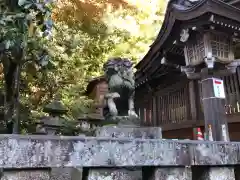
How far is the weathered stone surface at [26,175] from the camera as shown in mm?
1507

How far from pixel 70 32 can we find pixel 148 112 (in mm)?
5637

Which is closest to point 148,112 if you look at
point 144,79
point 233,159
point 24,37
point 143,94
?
point 143,94

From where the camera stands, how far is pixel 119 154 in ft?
5.66

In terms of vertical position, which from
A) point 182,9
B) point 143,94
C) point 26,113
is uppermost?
point 182,9

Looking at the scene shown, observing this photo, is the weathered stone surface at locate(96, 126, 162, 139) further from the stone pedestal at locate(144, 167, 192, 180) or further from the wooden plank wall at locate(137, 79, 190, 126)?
the wooden plank wall at locate(137, 79, 190, 126)

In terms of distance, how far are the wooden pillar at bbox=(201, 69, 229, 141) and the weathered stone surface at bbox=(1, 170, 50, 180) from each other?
19.0 feet

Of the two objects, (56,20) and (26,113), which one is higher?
(56,20)

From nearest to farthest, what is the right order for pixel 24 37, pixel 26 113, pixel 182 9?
1. pixel 24 37
2. pixel 182 9
3. pixel 26 113

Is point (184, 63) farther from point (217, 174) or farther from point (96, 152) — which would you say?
point (96, 152)

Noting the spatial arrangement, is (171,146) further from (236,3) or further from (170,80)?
(170,80)

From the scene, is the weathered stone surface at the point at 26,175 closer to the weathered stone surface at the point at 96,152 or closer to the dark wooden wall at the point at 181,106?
the weathered stone surface at the point at 96,152

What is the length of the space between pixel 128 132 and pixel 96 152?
2507mm

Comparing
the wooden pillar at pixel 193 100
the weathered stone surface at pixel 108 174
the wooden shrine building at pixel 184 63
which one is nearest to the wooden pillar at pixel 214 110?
the wooden shrine building at pixel 184 63

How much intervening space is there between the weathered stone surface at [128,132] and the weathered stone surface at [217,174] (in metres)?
2.04
